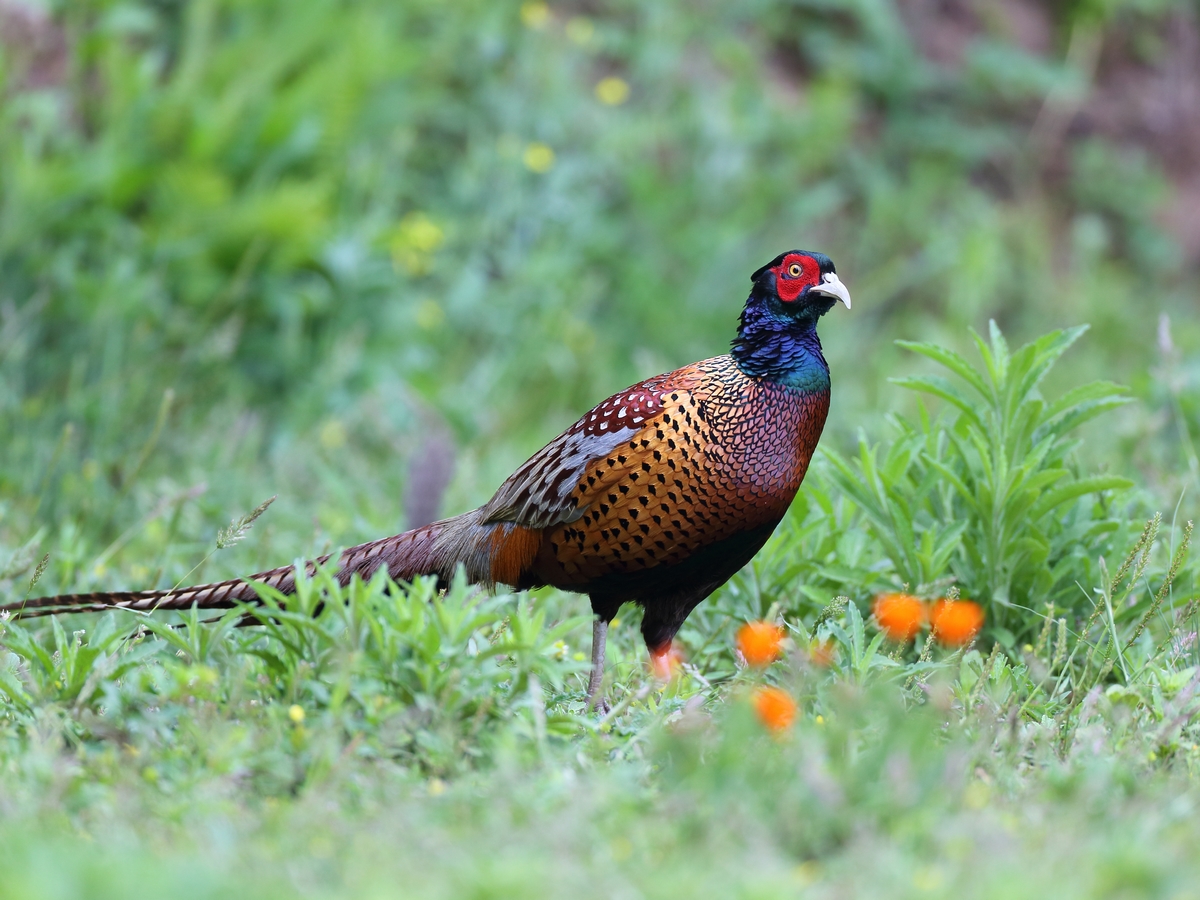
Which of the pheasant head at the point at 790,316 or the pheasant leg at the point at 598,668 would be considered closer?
the pheasant leg at the point at 598,668

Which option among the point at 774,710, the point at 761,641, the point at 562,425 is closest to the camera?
the point at 774,710

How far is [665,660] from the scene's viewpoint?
10.8 feet

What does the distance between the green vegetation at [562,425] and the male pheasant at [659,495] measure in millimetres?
174

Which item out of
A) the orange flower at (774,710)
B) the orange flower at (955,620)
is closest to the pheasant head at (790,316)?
the orange flower at (955,620)

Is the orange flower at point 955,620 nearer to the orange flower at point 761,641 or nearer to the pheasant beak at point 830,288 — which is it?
the orange flower at point 761,641

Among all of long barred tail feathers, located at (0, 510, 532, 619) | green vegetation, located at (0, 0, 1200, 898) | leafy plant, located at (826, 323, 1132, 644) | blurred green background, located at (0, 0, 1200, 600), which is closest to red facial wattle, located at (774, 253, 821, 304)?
leafy plant, located at (826, 323, 1132, 644)

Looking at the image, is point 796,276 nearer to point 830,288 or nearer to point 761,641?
point 830,288

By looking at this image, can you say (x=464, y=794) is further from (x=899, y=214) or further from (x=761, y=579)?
(x=899, y=214)

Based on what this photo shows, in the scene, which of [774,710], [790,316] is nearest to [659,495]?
[790,316]

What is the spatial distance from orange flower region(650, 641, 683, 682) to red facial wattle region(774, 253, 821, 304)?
0.95 m

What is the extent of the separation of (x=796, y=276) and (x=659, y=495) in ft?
2.34

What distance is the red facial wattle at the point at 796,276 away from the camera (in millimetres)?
3461

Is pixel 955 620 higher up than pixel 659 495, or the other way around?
pixel 659 495

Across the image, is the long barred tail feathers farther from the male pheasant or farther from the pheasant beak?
the pheasant beak
